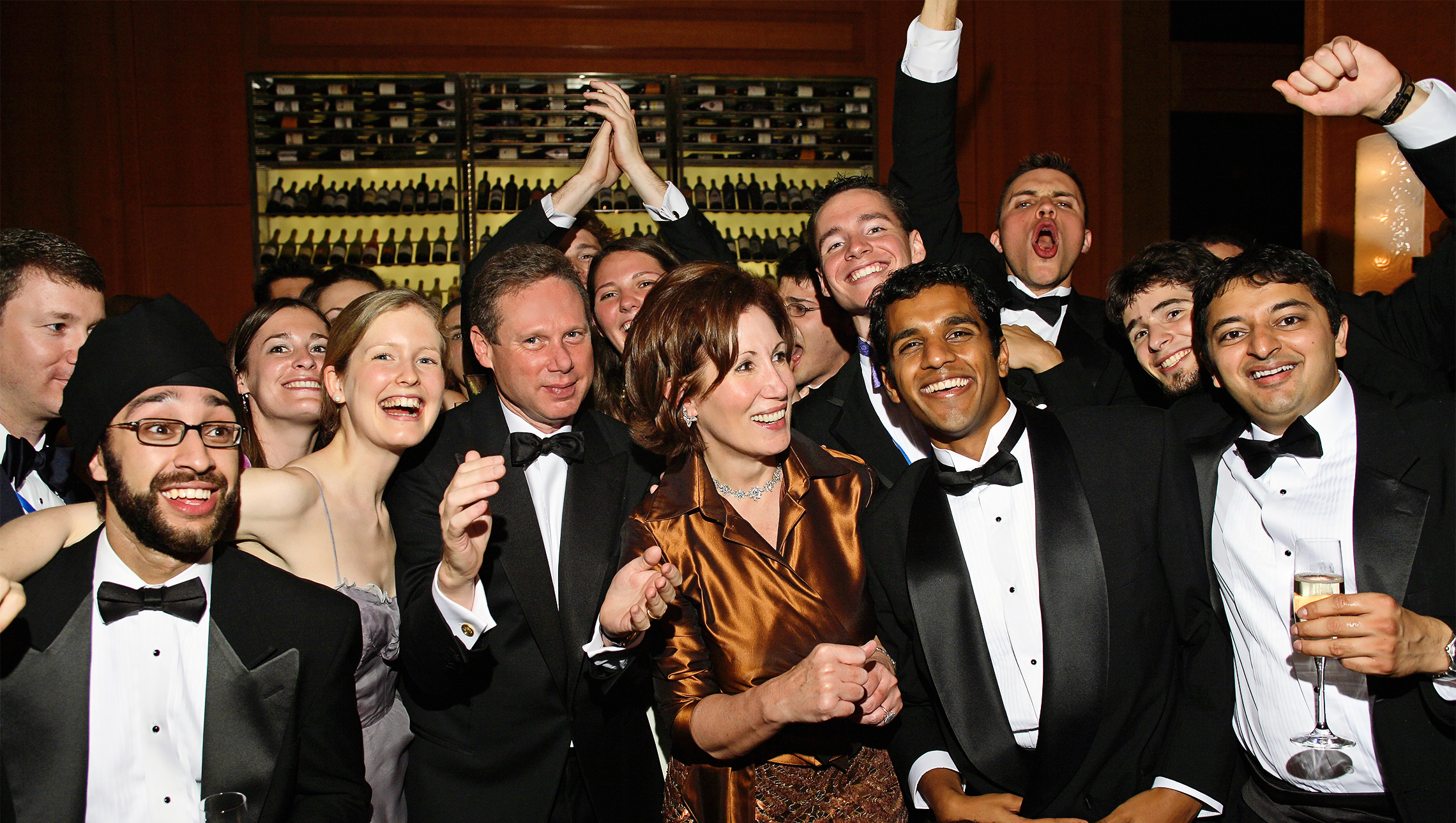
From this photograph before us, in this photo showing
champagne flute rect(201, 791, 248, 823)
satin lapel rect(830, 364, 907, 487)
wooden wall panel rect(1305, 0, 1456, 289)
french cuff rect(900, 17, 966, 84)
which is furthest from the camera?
wooden wall panel rect(1305, 0, 1456, 289)

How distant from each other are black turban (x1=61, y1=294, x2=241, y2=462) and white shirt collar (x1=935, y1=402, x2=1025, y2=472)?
5.22 ft

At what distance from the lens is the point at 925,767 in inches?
82.9

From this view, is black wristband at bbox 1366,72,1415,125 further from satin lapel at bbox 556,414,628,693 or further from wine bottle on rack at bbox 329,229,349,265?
wine bottle on rack at bbox 329,229,349,265

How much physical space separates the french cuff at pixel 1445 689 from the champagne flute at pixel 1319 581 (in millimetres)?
230

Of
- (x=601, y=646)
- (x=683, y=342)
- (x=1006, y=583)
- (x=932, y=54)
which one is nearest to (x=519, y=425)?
(x=683, y=342)

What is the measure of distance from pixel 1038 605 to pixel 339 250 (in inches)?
218

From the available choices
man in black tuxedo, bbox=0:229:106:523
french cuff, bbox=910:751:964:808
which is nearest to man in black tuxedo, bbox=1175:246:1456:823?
french cuff, bbox=910:751:964:808

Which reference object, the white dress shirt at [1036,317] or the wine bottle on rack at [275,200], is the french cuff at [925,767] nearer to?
the white dress shirt at [1036,317]

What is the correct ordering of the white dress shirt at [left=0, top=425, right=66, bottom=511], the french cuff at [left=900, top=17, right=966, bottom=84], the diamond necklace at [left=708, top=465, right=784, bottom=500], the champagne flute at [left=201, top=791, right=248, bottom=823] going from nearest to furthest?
the champagne flute at [left=201, top=791, right=248, bottom=823]
the diamond necklace at [left=708, top=465, right=784, bottom=500]
the white dress shirt at [left=0, top=425, right=66, bottom=511]
the french cuff at [left=900, top=17, right=966, bottom=84]

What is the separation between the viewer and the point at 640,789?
2.39 meters

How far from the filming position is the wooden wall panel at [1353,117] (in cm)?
365

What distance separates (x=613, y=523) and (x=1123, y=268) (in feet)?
5.81

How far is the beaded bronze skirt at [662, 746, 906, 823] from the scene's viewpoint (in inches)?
78.4

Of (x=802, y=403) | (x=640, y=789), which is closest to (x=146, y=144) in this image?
(x=802, y=403)
